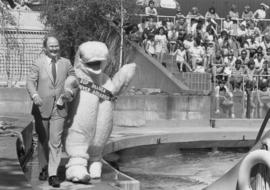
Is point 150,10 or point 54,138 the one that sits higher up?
point 150,10

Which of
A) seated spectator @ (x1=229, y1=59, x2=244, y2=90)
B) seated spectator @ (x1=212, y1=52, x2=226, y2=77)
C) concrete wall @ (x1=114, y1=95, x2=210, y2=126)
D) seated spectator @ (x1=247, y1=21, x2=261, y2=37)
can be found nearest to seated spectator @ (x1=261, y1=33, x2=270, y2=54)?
seated spectator @ (x1=247, y1=21, x2=261, y2=37)

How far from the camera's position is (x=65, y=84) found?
26.9ft

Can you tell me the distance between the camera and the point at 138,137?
1495 centimetres

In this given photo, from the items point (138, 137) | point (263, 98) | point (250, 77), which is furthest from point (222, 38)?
point (138, 137)

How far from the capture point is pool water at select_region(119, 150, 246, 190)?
11664 millimetres

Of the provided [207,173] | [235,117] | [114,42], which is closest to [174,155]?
[207,173]

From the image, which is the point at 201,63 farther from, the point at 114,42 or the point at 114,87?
the point at 114,87

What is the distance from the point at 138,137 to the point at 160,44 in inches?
319

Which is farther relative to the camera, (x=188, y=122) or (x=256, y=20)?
(x=256, y=20)

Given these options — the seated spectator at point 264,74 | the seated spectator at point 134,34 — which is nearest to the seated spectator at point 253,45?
the seated spectator at point 264,74

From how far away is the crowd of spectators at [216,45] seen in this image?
844 inches

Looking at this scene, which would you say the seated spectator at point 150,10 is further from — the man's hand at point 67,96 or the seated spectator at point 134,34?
the man's hand at point 67,96

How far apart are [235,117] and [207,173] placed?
6378 mm

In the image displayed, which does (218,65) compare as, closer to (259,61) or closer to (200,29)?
(259,61)
